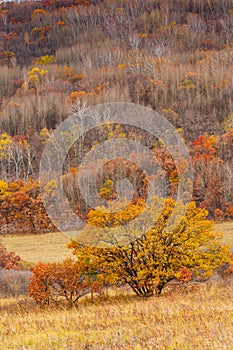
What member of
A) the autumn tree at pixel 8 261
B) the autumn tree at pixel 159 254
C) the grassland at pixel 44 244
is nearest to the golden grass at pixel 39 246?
the grassland at pixel 44 244

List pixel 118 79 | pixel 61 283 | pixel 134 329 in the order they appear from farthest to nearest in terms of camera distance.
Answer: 1. pixel 118 79
2. pixel 61 283
3. pixel 134 329

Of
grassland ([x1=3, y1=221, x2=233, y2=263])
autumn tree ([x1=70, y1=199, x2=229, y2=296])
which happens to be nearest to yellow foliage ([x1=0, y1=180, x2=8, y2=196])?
grassland ([x1=3, y1=221, x2=233, y2=263])

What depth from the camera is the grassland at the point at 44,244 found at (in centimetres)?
4228

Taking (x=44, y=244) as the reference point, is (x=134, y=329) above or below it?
above

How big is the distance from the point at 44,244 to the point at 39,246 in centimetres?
112

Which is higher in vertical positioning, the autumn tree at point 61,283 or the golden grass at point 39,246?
the autumn tree at point 61,283

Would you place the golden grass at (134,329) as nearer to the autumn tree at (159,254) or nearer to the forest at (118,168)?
the forest at (118,168)

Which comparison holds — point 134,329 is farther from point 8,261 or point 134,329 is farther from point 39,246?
point 39,246

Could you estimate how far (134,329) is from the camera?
9.49 meters

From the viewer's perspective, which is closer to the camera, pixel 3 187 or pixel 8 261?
pixel 8 261

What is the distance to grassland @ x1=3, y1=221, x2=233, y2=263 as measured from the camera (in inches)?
1665

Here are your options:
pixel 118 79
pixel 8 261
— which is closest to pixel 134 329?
pixel 8 261

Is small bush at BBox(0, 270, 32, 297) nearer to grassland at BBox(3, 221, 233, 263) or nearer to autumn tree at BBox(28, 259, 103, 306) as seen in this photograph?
autumn tree at BBox(28, 259, 103, 306)

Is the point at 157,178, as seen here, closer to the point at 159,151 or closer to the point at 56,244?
the point at 159,151
